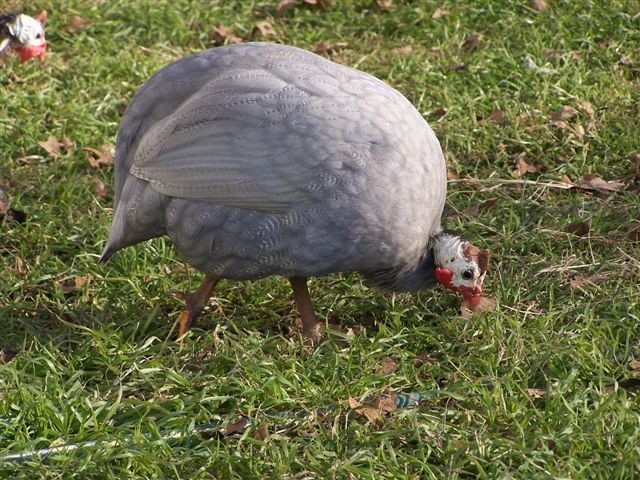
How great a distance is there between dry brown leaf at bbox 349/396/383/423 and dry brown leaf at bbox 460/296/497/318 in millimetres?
744

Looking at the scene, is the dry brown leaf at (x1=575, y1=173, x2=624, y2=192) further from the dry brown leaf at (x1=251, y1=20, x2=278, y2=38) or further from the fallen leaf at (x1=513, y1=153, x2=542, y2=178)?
the dry brown leaf at (x1=251, y1=20, x2=278, y2=38)

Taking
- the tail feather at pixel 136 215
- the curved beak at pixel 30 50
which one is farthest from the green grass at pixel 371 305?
the tail feather at pixel 136 215

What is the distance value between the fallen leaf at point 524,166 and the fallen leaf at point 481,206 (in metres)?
0.26

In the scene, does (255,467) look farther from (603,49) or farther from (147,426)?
(603,49)

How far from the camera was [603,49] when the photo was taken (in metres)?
5.86

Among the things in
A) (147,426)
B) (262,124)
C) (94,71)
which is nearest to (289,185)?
(262,124)

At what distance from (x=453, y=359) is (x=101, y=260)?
1.49 meters

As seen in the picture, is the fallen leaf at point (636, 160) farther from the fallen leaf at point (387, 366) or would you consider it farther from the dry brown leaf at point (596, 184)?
the fallen leaf at point (387, 366)

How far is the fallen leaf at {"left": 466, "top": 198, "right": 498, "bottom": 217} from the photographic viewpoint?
187 inches

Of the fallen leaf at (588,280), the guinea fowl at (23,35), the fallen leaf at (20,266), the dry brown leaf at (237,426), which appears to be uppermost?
the guinea fowl at (23,35)

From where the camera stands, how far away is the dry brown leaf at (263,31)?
6535mm

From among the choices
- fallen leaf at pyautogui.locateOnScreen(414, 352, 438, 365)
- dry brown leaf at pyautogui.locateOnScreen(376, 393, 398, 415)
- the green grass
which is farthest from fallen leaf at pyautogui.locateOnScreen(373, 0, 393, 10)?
dry brown leaf at pyautogui.locateOnScreen(376, 393, 398, 415)

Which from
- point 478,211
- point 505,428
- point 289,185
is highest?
point 289,185

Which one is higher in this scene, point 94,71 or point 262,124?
point 262,124
